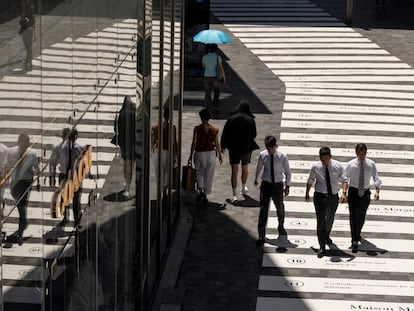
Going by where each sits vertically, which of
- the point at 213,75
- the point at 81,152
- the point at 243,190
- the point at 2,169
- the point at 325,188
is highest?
the point at 2,169

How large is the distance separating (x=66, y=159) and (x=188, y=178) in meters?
8.19

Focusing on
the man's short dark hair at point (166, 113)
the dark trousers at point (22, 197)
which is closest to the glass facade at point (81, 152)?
the dark trousers at point (22, 197)

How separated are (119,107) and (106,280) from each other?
1.57 meters

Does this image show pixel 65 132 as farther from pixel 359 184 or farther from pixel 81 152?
pixel 359 184

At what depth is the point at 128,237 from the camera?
10.7m

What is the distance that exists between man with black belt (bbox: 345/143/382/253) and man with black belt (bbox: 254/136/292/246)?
2.76ft

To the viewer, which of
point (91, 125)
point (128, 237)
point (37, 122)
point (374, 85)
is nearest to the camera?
point (37, 122)

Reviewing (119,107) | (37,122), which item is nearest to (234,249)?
(119,107)

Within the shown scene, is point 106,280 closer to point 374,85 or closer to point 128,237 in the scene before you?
point 128,237

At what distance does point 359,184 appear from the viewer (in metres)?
14.5

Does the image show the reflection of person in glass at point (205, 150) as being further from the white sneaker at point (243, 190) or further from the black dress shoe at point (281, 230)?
the black dress shoe at point (281, 230)

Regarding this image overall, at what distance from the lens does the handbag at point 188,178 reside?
15680 mm

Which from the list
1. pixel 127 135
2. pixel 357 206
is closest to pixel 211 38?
pixel 357 206

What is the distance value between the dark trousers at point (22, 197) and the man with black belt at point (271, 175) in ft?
26.8
